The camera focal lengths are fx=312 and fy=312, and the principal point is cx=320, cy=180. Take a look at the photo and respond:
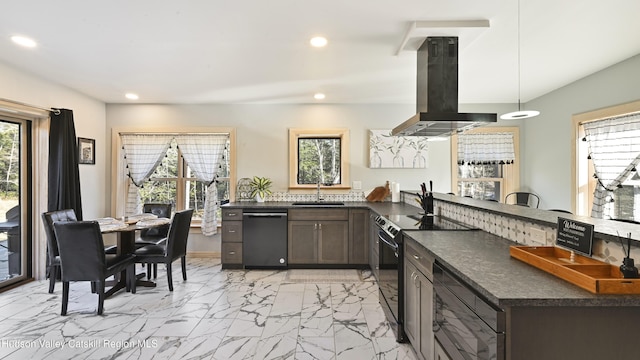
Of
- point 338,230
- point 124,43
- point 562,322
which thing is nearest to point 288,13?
point 124,43

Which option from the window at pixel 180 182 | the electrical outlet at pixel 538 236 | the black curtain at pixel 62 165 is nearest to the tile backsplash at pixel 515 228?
the electrical outlet at pixel 538 236

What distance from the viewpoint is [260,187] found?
4805 millimetres

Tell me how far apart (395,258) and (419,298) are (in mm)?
450

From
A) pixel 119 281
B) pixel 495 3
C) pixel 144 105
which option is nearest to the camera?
pixel 495 3

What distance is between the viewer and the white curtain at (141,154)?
497 cm

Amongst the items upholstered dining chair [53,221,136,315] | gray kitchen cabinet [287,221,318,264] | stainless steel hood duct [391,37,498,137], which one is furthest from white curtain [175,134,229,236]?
stainless steel hood duct [391,37,498,137]

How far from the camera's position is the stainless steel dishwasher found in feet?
14.0

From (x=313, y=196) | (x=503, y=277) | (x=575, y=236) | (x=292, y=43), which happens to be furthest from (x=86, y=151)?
(x=575, y=236)

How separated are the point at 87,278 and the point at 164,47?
225 cm

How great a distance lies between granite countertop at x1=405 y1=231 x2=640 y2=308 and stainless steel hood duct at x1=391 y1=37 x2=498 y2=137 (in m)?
1.04

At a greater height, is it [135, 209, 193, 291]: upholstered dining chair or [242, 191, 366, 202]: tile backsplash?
[242, 191, 366, 202]: tile backsplash

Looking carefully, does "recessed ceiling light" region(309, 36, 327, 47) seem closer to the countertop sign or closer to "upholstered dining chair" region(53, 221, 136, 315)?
the countertop sign

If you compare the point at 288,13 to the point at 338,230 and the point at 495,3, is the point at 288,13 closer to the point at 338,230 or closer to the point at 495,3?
the point at 495,3

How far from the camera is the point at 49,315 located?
114 inches
